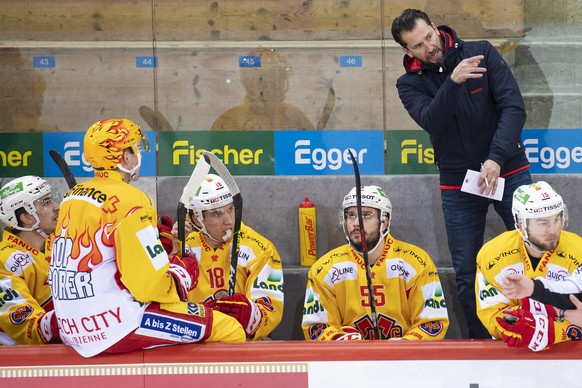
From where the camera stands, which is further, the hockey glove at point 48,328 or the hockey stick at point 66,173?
the hockey stick at point 66,173

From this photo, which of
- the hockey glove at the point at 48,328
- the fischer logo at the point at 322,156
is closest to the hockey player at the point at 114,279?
the hockey glove at the point at 48,328

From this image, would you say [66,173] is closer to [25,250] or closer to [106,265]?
[25,250]

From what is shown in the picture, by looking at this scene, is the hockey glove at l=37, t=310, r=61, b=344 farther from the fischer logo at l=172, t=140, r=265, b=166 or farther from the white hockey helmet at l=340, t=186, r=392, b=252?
the fischer logo at l=172, t=140, r=265, b=166

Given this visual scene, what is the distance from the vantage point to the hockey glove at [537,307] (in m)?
3.26

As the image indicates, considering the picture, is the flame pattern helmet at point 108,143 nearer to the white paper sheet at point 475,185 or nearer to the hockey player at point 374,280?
the hockey player at point 374,280

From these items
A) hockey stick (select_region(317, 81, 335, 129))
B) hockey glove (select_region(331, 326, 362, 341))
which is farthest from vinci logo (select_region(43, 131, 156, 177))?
hockey glove (select_region(331, 326, 362, 341))

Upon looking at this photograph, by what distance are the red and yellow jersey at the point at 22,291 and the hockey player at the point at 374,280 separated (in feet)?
4.05

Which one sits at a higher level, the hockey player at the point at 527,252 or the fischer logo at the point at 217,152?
the fischer logo at the point at 217,152

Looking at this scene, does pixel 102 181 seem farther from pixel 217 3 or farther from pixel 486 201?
pixel 217 3

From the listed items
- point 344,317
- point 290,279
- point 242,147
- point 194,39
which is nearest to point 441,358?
point 344,317

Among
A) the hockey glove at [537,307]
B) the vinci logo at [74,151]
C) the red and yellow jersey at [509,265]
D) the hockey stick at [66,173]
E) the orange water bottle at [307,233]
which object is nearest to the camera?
the hockey glove at [537,307]

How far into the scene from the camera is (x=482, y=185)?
13.7 ft

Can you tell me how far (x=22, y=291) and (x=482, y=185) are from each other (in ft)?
7.03

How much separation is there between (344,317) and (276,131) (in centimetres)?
155
